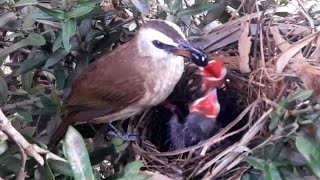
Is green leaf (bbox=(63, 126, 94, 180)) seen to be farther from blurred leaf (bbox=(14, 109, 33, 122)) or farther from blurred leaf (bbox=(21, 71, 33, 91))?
blurred leaf (bbox=(21, 71, 33, 91))

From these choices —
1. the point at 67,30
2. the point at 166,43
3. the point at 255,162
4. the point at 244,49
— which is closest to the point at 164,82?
the point at 166,43

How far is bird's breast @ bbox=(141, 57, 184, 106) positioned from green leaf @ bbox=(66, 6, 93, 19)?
0.30m

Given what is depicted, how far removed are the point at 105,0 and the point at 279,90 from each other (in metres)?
0.48

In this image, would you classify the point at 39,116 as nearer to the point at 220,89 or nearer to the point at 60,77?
the point at 60,77

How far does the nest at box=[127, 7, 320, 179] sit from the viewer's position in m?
1.30

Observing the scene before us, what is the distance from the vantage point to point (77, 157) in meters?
1.06

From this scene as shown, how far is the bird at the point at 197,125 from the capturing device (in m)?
1.52

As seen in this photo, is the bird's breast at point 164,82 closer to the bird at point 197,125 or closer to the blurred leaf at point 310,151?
the bird at point 197,125

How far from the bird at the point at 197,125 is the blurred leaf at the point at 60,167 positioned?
1.56 feet

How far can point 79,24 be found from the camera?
4.86 feet

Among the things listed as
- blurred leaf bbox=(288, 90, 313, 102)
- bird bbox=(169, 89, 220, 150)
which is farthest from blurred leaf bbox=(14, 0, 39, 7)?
blurred leaf bbox=(288, 90, 313, 102)

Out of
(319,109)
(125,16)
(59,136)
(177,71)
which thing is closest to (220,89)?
(177,71)

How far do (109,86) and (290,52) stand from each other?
0.42 m

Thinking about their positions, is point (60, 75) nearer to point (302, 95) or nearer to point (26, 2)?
point (26, 2)
